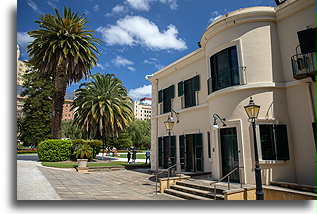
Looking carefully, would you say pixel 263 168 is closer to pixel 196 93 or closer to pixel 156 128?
pixel 196 93

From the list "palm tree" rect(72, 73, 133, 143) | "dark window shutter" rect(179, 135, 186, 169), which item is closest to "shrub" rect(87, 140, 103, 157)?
"palm tree" rect(72, 73, 133, 143)

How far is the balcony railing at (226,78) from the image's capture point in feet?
25.3

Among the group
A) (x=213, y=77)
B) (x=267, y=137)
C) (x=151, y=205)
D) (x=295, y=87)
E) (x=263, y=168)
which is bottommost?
(x=151, y=205)

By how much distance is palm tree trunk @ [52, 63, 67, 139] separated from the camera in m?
17.2

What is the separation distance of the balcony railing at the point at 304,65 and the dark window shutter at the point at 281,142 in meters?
1.67

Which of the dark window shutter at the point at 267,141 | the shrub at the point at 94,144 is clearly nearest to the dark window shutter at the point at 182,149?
the dark window shutter at the point at 267,141

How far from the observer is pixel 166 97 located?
13391mm

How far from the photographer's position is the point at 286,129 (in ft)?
23.2

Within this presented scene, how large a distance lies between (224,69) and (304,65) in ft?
8.44

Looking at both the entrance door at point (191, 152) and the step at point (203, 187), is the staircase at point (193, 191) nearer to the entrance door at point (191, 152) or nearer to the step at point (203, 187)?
the step at point (203, 187)

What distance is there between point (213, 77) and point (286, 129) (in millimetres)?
3230

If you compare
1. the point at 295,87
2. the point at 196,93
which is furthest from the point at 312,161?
the point at 196,93

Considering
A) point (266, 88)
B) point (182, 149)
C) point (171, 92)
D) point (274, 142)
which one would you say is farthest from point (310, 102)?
point (171, 92)

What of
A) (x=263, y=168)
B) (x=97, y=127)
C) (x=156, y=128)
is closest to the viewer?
(x=263, y=168)
